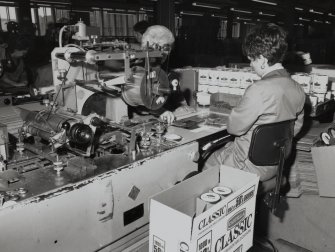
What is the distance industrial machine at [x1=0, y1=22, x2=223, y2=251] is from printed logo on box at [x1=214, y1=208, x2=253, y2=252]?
0.40 metres

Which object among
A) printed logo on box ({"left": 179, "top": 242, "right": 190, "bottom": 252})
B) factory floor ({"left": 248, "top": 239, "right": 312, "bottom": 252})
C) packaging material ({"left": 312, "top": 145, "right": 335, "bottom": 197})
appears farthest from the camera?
factory floor ({"left": 248, "top": 239, "right": 312, "bottom": 252})

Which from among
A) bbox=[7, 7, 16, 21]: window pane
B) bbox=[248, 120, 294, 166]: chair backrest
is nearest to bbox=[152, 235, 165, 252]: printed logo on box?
bbox=[248, 120, 294, 166]: chair backrest

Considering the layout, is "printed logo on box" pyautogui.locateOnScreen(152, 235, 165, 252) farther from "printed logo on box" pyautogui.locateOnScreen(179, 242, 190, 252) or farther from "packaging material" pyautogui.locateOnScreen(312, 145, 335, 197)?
"packaging material" pyautogui.locateOnScreen(312, 145, 335, 197)

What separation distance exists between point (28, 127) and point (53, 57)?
1.22 ft

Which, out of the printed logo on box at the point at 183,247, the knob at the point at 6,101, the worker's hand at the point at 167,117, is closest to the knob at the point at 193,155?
the worker's hand at the point at 167,117

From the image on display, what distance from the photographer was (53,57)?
5.15 ft

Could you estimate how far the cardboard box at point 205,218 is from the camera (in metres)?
1.09

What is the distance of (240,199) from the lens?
129 cm

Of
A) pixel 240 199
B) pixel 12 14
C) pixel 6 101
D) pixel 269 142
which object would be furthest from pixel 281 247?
pixel 12 14

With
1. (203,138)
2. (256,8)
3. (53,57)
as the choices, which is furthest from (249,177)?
(256,8)

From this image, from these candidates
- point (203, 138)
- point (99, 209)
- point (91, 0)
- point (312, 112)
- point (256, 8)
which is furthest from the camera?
point (256, 8)

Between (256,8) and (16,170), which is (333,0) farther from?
(16,170)

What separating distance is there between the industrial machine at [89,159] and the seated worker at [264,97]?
0.86ft

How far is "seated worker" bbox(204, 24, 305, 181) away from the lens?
60.3 inches
